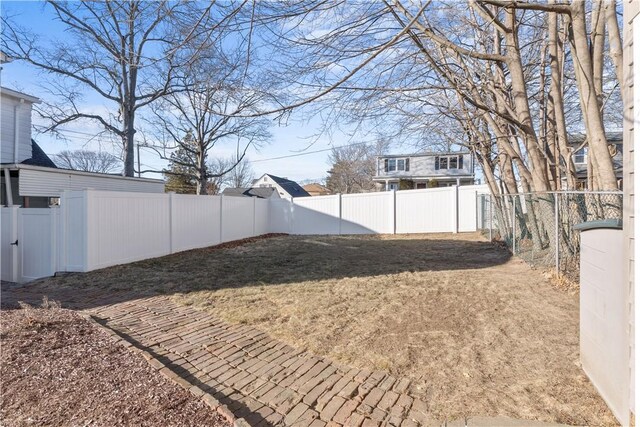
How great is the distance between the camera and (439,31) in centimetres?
639

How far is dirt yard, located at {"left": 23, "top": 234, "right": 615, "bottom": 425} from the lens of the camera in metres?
2.35

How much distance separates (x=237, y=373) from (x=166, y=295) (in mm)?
2680

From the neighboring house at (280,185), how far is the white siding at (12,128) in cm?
2426

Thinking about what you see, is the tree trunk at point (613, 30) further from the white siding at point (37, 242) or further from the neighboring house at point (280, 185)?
the neighboring house at point (280, 185)

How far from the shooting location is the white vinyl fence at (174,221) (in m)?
6.27

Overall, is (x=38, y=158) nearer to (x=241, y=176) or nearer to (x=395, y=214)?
(x=395, y=214)

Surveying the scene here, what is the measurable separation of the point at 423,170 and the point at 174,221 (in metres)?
25.4

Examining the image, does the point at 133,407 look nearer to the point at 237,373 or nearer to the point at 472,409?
the point at 237,373

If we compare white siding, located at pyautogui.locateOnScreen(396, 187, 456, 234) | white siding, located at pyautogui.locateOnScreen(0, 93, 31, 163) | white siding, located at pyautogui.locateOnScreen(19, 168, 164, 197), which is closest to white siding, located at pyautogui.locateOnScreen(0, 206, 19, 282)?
white siding, located at pyautogui.locateOnScreen(19, 168, 164, 197)

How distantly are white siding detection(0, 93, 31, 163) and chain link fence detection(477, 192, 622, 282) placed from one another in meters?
14.6

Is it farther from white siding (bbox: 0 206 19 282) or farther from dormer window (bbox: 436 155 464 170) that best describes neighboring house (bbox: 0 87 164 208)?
dormer window (bbox: 436 155 464 170)

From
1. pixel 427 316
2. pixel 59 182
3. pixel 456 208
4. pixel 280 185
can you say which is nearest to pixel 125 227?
pixel 59 182

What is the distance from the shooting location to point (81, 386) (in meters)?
2.30

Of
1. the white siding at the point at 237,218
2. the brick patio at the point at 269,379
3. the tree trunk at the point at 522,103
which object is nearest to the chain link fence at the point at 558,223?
the tree trunk at the point at 522,103
